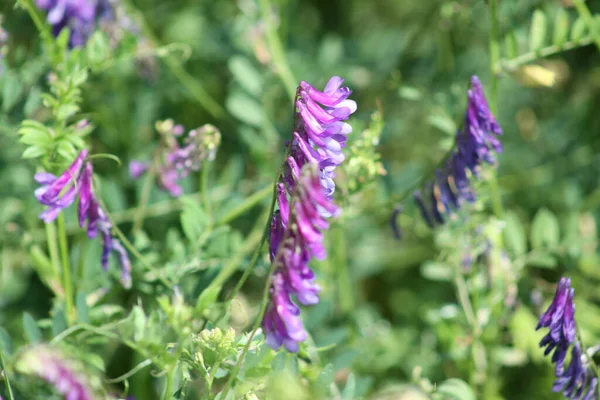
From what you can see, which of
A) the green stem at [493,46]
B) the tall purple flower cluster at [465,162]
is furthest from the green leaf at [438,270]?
the green stem at [493,46]

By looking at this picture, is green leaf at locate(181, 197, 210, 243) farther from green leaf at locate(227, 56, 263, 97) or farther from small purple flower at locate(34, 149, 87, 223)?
green leaf at locate(227, 56, 263, 97)

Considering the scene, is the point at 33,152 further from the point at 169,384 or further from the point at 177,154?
the point at 169,384

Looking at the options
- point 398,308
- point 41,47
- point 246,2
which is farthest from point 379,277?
point 41,47

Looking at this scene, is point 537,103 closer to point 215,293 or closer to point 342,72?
point 342,72

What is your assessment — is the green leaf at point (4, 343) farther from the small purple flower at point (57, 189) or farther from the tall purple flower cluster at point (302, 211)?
the tall purple flower cluster at point (302, 211)

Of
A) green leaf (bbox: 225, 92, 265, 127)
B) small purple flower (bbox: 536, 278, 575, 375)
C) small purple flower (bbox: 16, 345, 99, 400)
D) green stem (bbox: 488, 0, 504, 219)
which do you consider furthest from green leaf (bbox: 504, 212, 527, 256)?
small purple flower (bbox: 16, 345, 99, 400)
